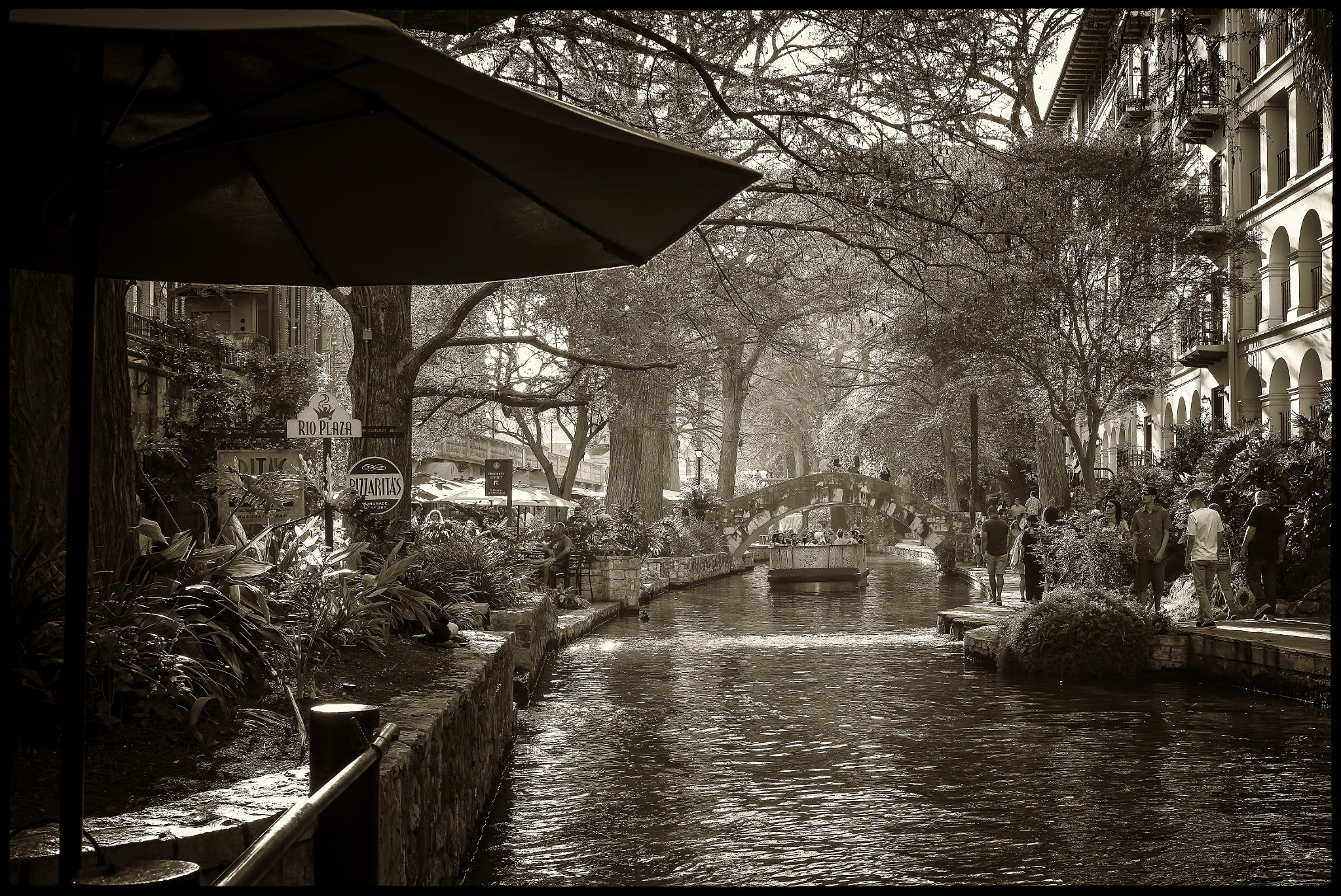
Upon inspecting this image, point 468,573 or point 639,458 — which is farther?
point 639,458

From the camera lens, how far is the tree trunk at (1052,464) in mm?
30969

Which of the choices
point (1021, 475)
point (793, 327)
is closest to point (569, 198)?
point (793, 327)

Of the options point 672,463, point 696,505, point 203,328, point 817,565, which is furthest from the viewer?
point 672,463

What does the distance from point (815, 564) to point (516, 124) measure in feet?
102

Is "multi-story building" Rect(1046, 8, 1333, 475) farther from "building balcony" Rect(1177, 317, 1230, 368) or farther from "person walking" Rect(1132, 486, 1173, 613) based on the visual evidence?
"person walking" Rect(1132, 486, 1173, 613)

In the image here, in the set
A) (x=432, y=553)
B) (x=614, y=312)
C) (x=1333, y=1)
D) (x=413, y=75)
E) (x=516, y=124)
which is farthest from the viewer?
(x=614, y=312)

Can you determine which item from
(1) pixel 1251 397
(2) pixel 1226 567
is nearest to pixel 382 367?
(2) pixel 1226 567

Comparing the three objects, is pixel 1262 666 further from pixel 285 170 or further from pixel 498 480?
pixel 498 480

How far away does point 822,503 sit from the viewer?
141 ft

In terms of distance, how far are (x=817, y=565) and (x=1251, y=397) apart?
37.6ft

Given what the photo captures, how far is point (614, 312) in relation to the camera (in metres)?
17.2

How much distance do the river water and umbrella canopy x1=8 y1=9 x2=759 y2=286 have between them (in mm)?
3638

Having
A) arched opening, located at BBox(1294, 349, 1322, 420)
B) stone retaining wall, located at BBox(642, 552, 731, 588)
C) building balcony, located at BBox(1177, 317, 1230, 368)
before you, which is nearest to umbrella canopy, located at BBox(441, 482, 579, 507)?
stone retaining wall, located at BBox(642, 552, 731, 588)

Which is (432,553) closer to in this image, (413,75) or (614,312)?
(614,312)
